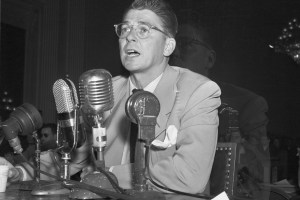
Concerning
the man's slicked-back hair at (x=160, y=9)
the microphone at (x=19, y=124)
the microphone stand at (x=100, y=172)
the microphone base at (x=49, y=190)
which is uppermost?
the man's slicked-back hair at (x=160, y=9)

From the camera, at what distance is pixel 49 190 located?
1240 millimetres

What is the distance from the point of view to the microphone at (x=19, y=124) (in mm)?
1333

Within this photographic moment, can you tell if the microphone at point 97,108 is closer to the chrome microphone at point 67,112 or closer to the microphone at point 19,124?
the chrome microphone at point 67,112

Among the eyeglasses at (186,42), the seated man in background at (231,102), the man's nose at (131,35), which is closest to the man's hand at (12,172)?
the man's nose at (131,35)

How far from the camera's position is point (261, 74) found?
105 inches

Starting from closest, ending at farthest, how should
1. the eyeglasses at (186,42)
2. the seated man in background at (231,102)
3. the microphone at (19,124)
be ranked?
the microphone at (19,124), the seated man in background at (231,102), the eyeglasses at (186,42)

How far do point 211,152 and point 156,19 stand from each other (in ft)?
1.65

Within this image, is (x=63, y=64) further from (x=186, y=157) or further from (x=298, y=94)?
(x=186, y=157)

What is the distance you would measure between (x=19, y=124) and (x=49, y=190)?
0.69ft

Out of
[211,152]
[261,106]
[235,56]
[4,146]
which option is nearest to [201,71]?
[235,56]

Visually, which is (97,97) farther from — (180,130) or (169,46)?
(169,46)

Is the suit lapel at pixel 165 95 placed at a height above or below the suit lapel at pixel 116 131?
above

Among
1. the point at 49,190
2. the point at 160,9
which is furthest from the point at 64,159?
the point at 160,9

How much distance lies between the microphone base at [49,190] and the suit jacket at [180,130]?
285 mm
